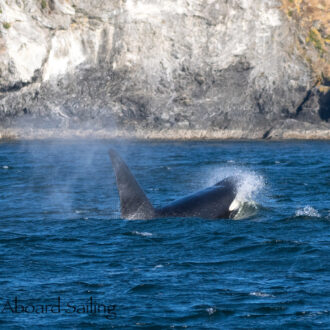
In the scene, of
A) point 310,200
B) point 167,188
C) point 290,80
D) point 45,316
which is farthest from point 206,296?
point 290,80

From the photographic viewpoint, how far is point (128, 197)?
16297 mm

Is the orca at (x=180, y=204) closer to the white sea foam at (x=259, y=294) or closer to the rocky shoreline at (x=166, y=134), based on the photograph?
the white sea foam at (x=259, y=294)

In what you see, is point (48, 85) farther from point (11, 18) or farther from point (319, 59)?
point (319, 59)

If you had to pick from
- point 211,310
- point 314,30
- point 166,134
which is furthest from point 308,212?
point 314,30

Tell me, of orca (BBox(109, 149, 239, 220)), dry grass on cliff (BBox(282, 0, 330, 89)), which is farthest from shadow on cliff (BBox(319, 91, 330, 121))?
orca (BBox(109, 149, 239, 220))

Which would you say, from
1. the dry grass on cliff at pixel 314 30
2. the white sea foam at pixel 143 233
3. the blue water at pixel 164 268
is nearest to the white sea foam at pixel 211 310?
the blue water at pixel 164 268

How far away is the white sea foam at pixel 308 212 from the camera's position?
19.6 m

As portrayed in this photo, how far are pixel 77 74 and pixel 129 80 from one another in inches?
296

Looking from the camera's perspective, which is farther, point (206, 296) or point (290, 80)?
point (290, 80)

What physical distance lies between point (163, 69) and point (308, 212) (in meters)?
74.1

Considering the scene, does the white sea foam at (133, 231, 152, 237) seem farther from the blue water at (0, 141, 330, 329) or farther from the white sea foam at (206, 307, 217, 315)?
the white sea foam at (206, 307, 217, 315)

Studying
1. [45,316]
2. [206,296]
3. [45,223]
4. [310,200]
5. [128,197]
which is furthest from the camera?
[310,200]

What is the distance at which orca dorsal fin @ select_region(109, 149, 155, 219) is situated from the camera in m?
16.1

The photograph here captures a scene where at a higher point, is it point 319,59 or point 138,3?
point 138,3
